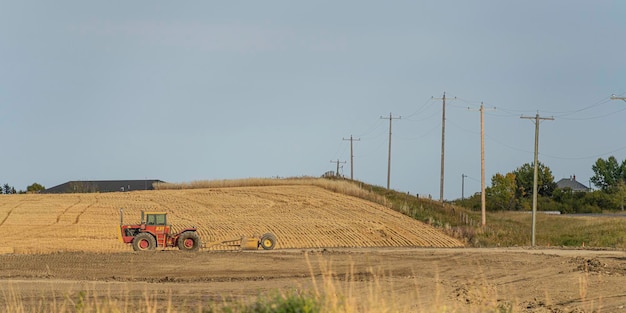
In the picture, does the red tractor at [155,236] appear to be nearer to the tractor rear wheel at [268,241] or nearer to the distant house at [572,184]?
the tractor rear wheel at [268,241]

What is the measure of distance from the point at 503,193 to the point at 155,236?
311ft

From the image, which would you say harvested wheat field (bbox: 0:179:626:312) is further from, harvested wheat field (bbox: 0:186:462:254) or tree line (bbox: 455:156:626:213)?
tree line (bbox: 455:156:626:213)

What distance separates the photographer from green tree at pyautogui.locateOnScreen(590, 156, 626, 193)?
5261 inches

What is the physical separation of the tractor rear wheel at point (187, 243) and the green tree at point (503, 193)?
303 ft

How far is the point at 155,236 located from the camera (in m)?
37.0

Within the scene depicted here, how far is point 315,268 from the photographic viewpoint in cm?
2912

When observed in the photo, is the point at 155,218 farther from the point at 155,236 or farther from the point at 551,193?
the point at 551,193

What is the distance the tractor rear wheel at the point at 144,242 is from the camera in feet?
119

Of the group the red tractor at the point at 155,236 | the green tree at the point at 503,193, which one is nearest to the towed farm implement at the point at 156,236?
the red tractor at the point at 155,236

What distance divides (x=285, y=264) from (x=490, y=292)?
32.9 feet

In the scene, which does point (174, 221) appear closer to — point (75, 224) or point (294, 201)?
point (75, 224)

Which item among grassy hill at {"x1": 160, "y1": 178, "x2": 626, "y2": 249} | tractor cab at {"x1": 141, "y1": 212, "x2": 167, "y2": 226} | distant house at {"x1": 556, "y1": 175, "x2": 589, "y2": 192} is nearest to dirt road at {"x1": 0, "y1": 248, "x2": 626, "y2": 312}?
tractor cab at {"x1": 141, "y1": 212, "x2": 167, "y2": 226}

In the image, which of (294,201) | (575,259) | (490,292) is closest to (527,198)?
(294,201)

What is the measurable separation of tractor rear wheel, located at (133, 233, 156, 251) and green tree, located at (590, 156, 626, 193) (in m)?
107
